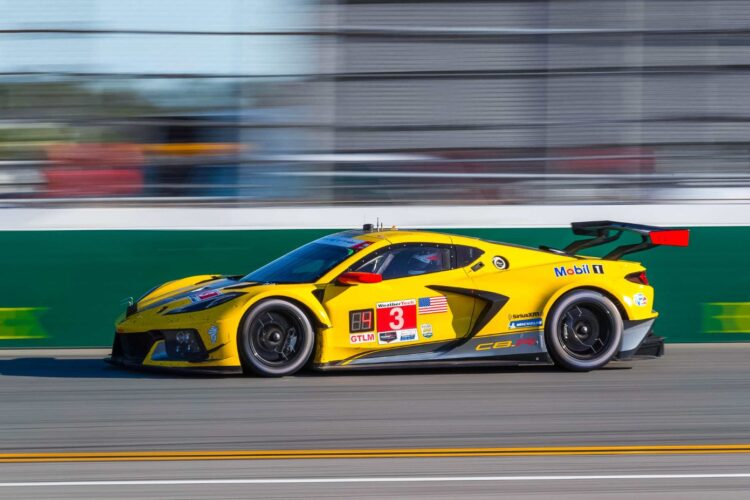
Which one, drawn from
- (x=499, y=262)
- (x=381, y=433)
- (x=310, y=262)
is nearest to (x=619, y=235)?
(x=499, y=262)

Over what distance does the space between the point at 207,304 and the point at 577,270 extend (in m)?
3.01

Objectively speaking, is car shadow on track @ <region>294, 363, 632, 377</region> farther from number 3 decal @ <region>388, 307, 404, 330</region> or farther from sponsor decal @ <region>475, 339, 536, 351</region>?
number 3 decal @ <region>388, 307, 404, 330</region>

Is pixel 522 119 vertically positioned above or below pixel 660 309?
above

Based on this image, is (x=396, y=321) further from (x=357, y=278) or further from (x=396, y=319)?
(x=357, y=278)

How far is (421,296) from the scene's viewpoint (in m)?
9.07

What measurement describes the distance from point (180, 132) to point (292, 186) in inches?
48.3

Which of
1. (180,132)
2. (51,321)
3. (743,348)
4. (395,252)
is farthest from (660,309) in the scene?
(51,321)

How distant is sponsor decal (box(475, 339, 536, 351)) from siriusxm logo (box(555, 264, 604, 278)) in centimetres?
61

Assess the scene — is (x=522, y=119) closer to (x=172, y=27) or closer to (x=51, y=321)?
(x=172, y=27)

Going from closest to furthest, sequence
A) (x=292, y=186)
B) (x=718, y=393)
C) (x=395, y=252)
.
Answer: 1. (x=718, y=393)
2. (x=395, y=252)
3. (x=292, y=186)

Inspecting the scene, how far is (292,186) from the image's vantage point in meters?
11.5

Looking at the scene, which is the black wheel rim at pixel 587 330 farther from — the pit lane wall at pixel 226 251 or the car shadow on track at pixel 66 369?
the car shadow on track at pixel 66 369

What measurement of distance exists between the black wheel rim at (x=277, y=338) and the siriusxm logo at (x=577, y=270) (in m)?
2.19

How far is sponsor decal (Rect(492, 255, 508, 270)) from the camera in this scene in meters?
9.38
